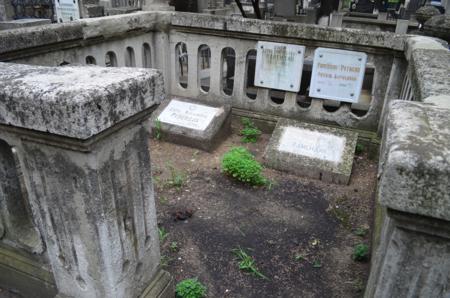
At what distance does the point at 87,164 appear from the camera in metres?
1.63

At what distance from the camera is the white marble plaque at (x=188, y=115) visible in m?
4.94

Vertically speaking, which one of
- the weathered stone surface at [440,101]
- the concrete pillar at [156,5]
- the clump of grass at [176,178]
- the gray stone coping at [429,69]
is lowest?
the clump of grass at [176,178]

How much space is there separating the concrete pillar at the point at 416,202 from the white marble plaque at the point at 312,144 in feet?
9.62

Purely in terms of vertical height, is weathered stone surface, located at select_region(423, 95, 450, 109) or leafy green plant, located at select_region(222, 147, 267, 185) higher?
weathered stone surface, located at select_region(423, 95, 450, 109)

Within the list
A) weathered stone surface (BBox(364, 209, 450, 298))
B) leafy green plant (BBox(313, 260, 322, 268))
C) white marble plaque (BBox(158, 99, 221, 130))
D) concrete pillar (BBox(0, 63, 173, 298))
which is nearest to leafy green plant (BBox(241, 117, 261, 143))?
white marble plaque (BBox(158, 99, 221, 130))

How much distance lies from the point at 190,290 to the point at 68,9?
871cm

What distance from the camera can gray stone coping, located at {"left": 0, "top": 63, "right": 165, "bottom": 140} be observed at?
1.45m

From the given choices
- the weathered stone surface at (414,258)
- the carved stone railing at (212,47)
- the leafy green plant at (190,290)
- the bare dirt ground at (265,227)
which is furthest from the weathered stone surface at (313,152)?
the weathered stone surface at (414,258)

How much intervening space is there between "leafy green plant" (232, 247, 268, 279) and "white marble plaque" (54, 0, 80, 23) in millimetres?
8206

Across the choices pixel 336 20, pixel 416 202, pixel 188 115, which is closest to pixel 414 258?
pixel 416 202

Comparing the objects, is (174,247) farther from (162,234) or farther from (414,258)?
(414,258)

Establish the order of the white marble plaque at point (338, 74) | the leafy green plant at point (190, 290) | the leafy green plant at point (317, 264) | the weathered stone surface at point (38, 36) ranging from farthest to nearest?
the white marble plaque at point (338, 74)
the weathered stone surface at point (38, 36)
the leafy green plant at point (317, 264)
the leafy green plant at point (190, 290)

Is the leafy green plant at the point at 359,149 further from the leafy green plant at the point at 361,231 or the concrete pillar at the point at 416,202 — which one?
the concrete pillar at the point at 416,202

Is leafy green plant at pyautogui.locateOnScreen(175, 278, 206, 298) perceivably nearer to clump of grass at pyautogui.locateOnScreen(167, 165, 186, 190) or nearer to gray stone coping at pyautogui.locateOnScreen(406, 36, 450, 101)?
clump of grass at pyautogui.locateOnScreen(167, 165, 186, 190)
